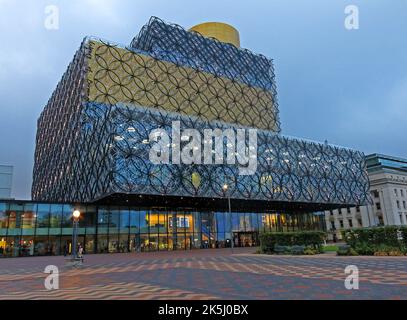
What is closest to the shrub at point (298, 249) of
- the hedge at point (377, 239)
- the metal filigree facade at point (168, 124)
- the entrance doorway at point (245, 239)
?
the hedge at point (377, 239)

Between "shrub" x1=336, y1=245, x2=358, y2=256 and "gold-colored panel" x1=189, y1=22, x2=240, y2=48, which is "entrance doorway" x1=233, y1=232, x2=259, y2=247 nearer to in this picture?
"shrub" x1=336, y1=245, x2=358, y2=256

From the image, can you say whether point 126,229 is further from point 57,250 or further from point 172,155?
point 172,155

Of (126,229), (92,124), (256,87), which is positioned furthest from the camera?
(256,87)

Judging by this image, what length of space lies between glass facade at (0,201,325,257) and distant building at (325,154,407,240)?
41.1 meters

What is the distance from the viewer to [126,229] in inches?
2125

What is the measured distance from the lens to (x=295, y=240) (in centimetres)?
3203

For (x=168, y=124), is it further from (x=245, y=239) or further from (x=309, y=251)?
(x=245, y=239)

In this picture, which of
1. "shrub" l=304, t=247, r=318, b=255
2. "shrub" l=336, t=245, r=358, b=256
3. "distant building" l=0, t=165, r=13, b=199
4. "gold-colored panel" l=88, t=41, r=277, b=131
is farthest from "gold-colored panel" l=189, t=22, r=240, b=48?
"shrub" l=336, t=245, r=358, b=256

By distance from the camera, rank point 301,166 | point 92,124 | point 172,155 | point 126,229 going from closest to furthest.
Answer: point 172,155
point 126,229
point 92,124
point 301,166

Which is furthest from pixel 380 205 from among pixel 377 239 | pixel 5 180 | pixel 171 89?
pixel 5 180

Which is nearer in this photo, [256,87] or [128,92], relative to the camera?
[128,92]

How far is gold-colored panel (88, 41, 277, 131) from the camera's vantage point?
61094 mm
